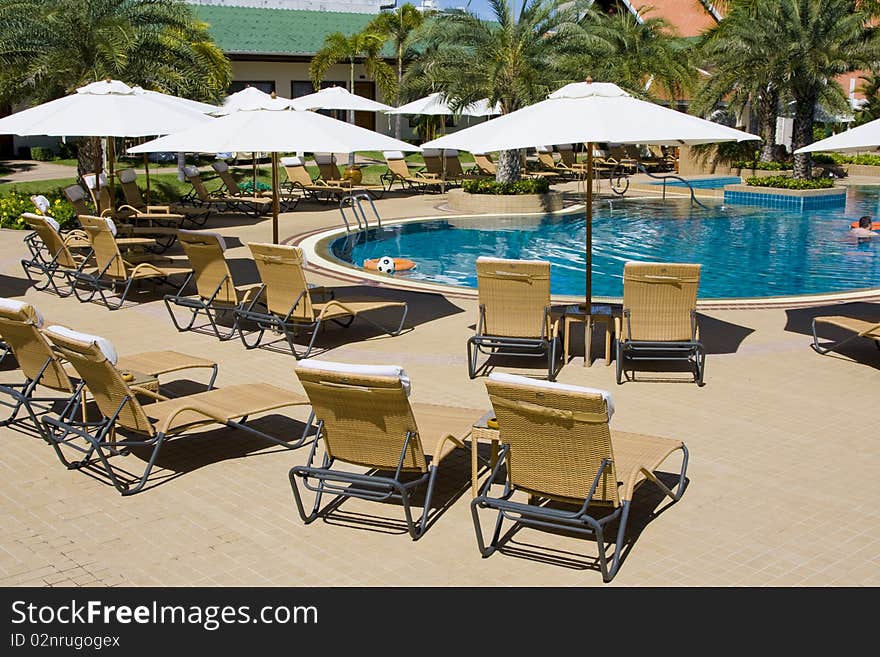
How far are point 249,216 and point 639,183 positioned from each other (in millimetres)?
13228

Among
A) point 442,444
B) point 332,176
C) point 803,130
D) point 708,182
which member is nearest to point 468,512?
point 442,444

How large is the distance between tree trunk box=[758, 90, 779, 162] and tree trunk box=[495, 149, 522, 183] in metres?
10.7

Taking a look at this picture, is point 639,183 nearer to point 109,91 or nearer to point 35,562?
point 109,91

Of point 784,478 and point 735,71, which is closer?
point 784,478

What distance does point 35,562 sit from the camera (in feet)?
17.9

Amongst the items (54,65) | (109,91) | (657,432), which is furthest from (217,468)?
(54,65)

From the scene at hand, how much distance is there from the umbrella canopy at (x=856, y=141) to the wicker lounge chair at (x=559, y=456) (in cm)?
515

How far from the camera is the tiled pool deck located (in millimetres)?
5352

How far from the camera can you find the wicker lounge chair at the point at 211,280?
10.8 m

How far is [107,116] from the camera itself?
13.0 metres

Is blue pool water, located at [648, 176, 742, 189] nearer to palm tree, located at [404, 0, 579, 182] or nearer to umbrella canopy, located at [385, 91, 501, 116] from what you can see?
umbrella canopy, located at [385, 91, 501, 116]

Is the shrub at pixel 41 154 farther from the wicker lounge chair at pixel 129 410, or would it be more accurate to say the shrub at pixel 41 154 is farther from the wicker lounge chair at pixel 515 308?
the wicker lounge chair at pixel 129 410

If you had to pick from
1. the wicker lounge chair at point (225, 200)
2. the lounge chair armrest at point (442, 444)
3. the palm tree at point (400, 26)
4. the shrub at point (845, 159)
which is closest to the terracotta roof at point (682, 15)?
the palm tree at point (400, 26)

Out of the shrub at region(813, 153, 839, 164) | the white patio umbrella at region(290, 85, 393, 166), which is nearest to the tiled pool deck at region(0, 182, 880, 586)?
the white patio umbrella at region(290, 85, 393, 166)
